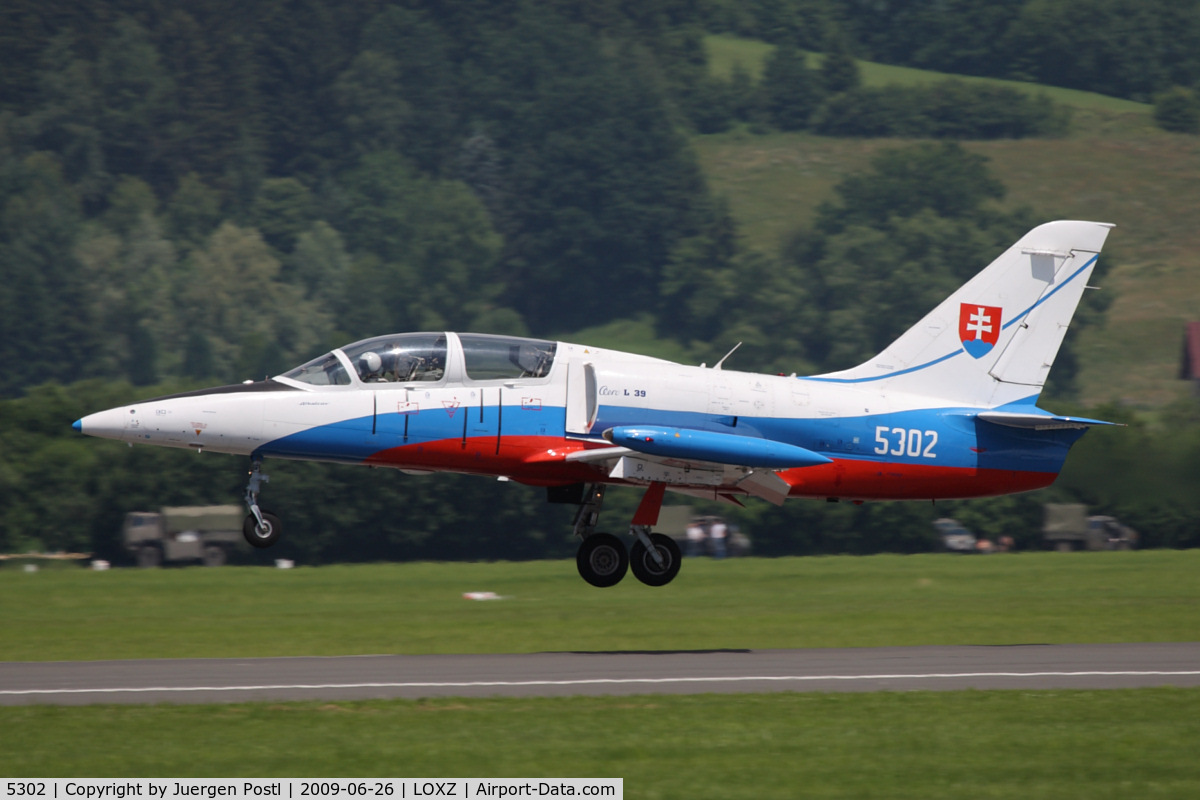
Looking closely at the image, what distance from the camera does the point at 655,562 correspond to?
69.5ft

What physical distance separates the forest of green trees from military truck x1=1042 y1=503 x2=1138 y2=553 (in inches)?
1968

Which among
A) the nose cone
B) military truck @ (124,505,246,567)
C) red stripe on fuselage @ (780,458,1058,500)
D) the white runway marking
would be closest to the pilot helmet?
the nose cone

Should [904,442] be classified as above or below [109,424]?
below

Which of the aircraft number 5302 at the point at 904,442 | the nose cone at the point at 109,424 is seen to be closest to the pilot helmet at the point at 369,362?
the nose cone at the point at 109,424

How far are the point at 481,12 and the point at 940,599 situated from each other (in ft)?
404

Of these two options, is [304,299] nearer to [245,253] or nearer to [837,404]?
[245,253]

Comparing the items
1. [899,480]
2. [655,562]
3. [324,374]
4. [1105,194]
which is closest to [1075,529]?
[899,480]

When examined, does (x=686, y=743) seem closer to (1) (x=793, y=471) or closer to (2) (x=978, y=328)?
(1) (x=793, y=471)

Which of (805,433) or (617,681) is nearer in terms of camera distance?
(617,681)

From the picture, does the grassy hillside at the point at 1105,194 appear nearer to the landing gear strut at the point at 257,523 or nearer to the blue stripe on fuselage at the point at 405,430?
the blue stripe on fuselage at the point at 405,430

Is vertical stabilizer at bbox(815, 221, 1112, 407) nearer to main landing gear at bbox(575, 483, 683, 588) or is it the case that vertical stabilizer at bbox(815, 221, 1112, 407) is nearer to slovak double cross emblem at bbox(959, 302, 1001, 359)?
slovak double cross emblem at bbox(959, 302, 1001, 359)

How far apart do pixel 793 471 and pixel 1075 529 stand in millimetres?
29539

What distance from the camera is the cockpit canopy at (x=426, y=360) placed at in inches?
785
